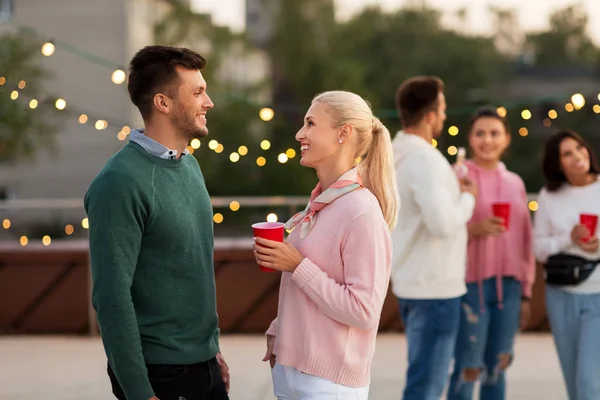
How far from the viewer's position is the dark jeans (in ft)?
7.56

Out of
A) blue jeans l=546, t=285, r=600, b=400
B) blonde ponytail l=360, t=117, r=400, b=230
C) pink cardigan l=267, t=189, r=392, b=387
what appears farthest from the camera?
blue jeans l=546, t=285, r=600, b=400

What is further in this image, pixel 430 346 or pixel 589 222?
pixel 589 222

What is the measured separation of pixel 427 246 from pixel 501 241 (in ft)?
1.87

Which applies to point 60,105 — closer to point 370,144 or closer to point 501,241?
point 501,241

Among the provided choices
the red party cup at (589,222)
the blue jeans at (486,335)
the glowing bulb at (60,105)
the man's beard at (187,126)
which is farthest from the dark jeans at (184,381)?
the glowing bulb at (60,105)

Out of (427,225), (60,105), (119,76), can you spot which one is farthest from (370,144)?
(60,105)

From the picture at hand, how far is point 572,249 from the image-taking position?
158 inches

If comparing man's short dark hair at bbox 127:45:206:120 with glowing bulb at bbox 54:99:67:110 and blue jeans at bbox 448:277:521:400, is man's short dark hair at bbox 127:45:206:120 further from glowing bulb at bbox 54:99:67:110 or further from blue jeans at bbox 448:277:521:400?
glowing bulb at bbox 54:99:67:110

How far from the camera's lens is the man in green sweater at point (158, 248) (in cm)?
216

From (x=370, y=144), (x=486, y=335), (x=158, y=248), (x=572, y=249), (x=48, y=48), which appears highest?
(x=48, y=48)

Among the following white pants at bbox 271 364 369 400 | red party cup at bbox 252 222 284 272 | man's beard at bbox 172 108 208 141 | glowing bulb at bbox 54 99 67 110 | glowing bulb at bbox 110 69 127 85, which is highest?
glowing bulb at bbox 110 69 127 85

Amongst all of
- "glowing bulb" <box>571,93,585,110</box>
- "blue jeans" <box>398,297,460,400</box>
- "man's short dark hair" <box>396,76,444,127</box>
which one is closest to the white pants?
"blue jeans" <box>398,297,460,400</box>

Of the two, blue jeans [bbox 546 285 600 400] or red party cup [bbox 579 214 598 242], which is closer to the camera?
red party cup [bbox 579 214 598 242]

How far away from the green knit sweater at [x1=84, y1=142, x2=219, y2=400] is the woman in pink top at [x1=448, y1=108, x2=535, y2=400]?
1829mm
